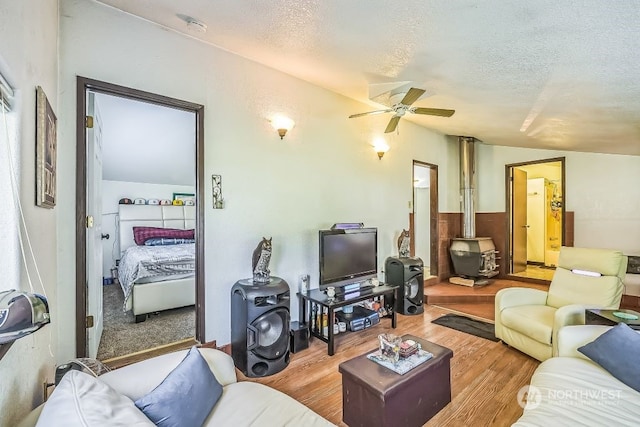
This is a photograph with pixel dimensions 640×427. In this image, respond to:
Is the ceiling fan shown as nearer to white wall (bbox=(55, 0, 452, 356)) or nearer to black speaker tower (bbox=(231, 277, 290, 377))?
white wall (bbox=(55, 0, 452, 356))

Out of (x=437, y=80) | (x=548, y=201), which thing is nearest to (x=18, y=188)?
(x=437, y=80)

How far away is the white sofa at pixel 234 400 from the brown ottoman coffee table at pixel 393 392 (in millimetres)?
453

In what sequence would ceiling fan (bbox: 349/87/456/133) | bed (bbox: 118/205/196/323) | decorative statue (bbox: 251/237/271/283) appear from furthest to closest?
bed (bbox: 118/205/196/323)
decorative statue (bbox: 251/237/271/283)
ceiling fan (bbox: 349/87/456/133)

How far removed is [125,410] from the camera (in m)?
1.02

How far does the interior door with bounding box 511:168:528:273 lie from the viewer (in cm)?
571

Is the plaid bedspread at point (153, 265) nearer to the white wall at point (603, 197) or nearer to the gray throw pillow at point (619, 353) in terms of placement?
the gray throw pillow at point (619, 353)

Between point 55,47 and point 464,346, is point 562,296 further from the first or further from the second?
point 55,47

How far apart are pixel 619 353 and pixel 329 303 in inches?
81.4

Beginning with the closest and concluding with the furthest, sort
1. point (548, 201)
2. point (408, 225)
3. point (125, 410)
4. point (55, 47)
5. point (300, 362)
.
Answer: point (125, 410) < point (55, 47) < point (300, 362) < point (408, 225) < point (548, 201)

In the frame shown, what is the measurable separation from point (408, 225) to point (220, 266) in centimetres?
312

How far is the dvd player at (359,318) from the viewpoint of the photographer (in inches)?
134

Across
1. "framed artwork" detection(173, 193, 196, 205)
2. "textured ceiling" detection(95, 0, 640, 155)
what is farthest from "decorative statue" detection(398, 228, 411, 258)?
"framed artwork" detection(173, 193, 196, 205)

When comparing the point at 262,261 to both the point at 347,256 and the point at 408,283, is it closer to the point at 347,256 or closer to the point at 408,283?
the point at 347,256

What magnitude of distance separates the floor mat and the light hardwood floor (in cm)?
12
